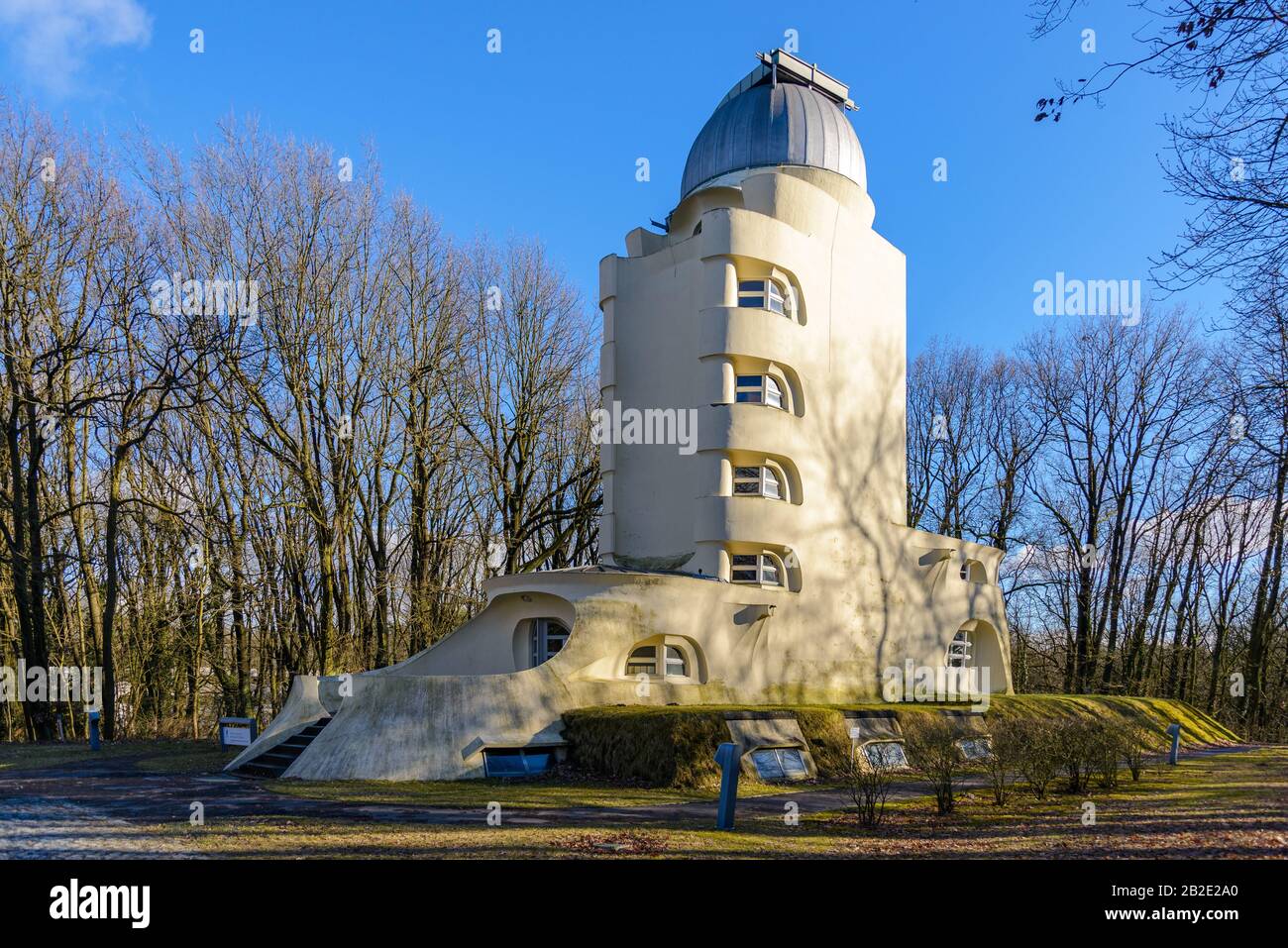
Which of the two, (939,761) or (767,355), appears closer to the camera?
(939,761)

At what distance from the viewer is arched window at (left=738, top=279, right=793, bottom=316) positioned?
2494 cm

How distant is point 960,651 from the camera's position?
3086cm

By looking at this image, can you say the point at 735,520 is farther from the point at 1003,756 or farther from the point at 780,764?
the point at 1003,756

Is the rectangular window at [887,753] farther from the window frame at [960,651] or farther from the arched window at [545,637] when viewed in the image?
the window frame at [960,651]

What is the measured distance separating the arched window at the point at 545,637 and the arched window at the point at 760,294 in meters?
9.76

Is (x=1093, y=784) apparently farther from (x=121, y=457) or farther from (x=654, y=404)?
(x=121, y=457)

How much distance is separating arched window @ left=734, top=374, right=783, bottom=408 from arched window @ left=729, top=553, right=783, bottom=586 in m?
3.98

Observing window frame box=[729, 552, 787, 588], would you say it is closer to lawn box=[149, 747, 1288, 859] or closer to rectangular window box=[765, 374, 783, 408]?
rectangular window box=[765, 374, 783, 408]

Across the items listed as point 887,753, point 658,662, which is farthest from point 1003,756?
point 658,662

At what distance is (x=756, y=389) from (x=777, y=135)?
884cm

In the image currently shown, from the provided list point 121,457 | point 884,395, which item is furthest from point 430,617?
point 884,395
